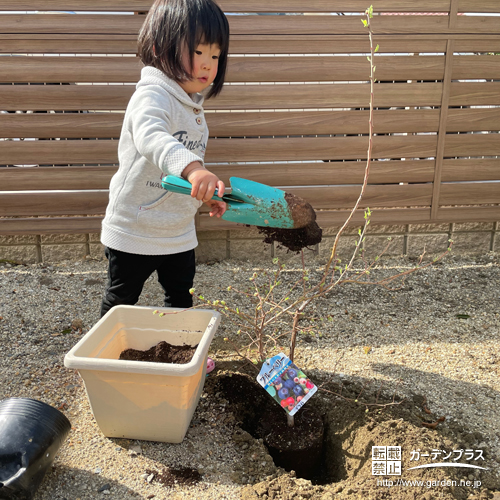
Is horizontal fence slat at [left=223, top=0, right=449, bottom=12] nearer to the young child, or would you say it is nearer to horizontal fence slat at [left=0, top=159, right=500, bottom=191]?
horizontal fence slat at [left=0, top=159, right=500, bottom=191]

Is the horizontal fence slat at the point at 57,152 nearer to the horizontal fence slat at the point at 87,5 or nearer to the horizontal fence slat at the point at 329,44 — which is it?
the horizontal fence slat at the point at 87,5

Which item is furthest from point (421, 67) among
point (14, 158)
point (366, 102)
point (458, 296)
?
point (14, 158)

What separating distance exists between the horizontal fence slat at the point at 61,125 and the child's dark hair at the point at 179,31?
4.92ft

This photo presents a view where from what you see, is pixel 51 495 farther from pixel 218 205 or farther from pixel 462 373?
pixel 462 373

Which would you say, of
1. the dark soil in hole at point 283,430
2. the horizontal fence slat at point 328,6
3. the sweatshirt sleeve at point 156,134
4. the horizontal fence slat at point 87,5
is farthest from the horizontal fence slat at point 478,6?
the dark soil in hole at point 283,430

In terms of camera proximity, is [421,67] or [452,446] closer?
[452,446]

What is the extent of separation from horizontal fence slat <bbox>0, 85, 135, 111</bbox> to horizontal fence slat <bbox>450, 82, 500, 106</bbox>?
233 cm

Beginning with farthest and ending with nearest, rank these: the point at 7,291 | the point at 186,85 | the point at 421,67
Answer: the point at 421,67 → the point at 7,291 → the point at 186,85

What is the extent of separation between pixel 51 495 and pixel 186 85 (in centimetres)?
158

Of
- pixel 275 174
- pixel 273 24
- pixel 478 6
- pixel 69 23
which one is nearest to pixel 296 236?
pixel 275 174

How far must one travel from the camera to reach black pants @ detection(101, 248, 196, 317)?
80.1 inches

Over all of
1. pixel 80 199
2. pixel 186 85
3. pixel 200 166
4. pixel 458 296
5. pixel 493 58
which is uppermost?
pixel 493 58

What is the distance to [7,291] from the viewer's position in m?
3.08

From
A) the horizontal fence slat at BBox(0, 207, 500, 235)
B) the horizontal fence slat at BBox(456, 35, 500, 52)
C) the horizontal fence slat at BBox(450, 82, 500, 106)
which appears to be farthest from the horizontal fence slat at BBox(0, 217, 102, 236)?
the horizontal fence slat at BBox(456, 35, 500, 52)
